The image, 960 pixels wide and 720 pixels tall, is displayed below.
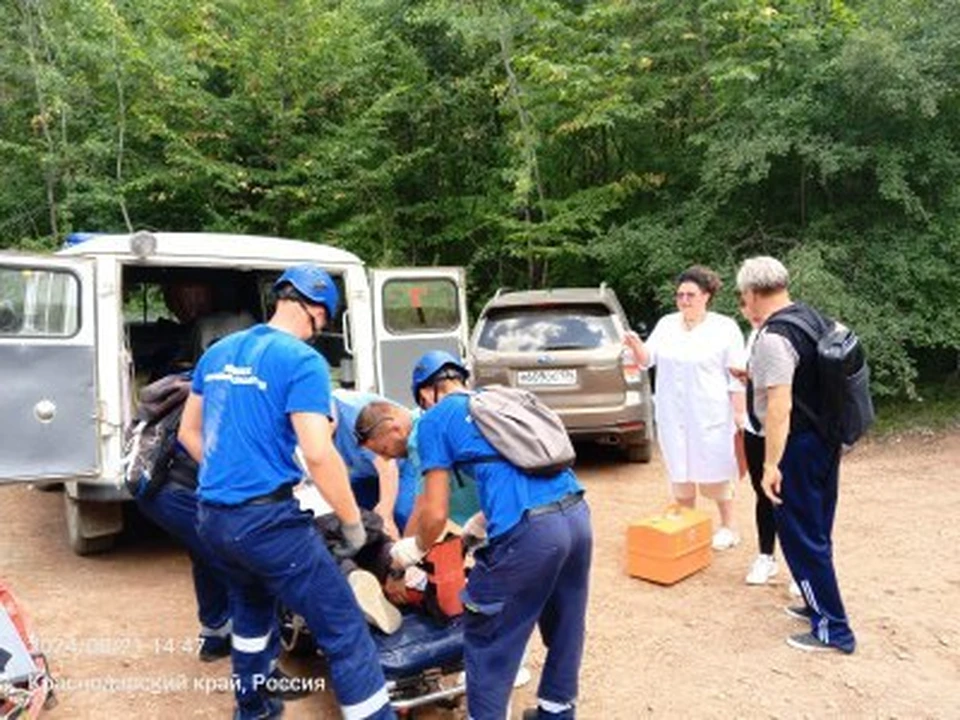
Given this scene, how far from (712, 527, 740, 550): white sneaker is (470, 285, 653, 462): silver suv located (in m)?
1.90

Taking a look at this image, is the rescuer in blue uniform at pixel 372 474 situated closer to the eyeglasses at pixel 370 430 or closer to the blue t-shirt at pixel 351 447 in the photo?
the blue t-shirt at pixel 351 447

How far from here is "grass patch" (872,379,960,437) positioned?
8688 mm

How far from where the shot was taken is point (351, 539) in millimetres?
3125

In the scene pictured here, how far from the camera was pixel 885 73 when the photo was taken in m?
8.09

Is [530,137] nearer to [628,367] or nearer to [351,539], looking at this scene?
→ [628,367]

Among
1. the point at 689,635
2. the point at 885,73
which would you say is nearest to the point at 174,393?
the point at 689,635

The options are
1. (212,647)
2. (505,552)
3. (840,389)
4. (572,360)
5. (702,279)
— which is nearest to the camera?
(505,552)

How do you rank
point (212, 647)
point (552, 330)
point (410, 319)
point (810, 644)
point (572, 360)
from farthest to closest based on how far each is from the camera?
point (552, 330) < point (572, 360) < point (410, 319) < point (212, 647) < point (810, 644)

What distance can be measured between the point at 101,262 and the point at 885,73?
298 inches

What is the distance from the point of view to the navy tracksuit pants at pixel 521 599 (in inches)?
104

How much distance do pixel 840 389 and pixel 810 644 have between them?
1247mm

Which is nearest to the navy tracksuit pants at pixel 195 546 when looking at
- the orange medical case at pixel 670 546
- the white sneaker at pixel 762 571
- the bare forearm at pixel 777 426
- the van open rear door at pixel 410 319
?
the van open rear door at pixel 410 319

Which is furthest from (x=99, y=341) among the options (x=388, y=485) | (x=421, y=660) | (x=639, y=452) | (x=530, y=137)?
(x=530, y=137)

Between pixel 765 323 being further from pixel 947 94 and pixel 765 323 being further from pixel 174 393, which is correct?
pixel 947 94
